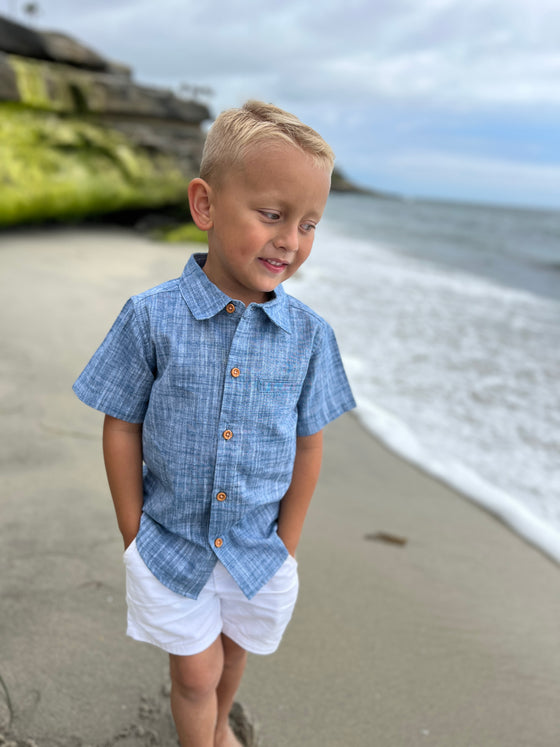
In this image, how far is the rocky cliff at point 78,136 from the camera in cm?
825

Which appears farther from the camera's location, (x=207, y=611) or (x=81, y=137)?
(x=81, y=137)

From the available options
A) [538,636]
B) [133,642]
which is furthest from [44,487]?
[538,636]

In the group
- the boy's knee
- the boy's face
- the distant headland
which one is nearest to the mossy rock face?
the distant headland

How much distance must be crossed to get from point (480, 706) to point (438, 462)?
1720 millimetres

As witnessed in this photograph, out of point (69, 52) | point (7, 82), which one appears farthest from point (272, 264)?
point (69, 52)

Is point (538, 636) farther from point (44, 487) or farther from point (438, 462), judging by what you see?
point (44, 487)

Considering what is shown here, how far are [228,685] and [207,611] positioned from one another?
0.31 meters

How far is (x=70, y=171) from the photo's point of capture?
Result: 29.3 feet

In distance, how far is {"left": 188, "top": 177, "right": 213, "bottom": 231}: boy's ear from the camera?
4.52 feet

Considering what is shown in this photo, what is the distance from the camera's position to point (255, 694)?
191 cm

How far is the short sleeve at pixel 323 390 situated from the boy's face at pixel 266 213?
23 cm

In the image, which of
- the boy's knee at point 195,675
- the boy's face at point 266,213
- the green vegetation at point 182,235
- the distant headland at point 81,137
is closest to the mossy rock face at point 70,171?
the distant headland at point 81,137

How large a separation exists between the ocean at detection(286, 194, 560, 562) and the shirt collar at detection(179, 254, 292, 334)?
2.02 meters

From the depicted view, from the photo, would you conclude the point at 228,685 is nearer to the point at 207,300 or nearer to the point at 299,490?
the point at 299,490
